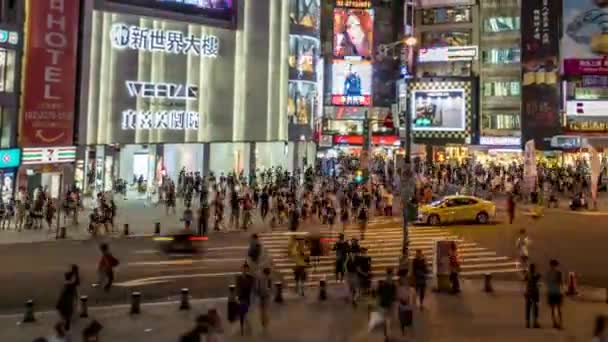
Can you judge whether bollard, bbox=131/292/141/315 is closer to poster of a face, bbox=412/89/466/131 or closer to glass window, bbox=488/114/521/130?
poster of a face, bbox=412/89/466/131

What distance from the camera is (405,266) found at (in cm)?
1462

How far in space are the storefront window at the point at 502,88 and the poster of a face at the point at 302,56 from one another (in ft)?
99.9

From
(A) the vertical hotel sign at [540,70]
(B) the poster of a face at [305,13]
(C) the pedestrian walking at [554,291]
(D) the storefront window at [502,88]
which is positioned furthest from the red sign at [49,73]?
(D) the storefront window at [502,88]

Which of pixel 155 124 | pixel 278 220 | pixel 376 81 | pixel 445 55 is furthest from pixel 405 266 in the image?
pixel 376 81

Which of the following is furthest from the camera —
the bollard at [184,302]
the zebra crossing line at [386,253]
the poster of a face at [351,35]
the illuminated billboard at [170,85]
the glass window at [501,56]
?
the glass window at [501,56]

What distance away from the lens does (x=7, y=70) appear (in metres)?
30.4

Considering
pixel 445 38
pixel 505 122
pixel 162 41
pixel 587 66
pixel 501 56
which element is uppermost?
pixel 445 38

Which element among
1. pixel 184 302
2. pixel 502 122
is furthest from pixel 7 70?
pixel 502 122

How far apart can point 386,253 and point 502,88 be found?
57574mm

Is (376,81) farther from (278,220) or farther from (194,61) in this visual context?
(278,220)

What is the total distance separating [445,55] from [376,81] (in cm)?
2710

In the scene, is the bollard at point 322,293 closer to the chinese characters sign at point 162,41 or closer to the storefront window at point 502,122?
the chinese characters sign at point 162,41

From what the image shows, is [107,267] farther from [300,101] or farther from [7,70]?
[300,101]

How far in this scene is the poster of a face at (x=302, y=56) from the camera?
49.6 meters
